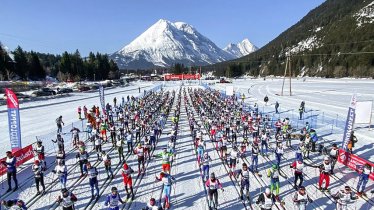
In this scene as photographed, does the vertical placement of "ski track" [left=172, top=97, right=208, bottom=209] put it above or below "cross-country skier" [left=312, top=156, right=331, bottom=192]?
below

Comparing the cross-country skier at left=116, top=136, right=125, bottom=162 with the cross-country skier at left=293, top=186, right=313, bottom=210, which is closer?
the cross-country skier at left=293, top=186, right=313, bottom=210

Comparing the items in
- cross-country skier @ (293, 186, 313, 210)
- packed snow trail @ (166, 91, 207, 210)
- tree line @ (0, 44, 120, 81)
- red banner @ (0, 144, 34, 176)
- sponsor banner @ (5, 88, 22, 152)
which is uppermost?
tree line @ (0, 44, 120, 81)

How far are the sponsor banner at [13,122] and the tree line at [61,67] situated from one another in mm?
76330

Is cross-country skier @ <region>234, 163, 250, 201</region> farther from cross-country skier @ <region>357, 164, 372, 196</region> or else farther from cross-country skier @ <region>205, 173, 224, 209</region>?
cross-country skier @ <region>357, 164, 372, 196</region>

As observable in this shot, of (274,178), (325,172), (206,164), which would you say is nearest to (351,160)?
(325,172)

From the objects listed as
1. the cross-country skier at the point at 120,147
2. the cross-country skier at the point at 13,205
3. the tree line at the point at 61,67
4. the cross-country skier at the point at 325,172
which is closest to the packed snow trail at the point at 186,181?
the cross-country skier at the point at 120,147

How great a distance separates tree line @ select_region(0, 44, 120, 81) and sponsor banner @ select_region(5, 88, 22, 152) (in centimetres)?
7633

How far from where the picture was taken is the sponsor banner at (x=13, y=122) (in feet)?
63.6

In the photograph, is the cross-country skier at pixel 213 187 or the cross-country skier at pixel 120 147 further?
the cross-country skier at pixel 120 147

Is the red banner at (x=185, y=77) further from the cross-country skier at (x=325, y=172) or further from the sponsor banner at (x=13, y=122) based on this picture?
the cross-country skier at (x=325, y=172)

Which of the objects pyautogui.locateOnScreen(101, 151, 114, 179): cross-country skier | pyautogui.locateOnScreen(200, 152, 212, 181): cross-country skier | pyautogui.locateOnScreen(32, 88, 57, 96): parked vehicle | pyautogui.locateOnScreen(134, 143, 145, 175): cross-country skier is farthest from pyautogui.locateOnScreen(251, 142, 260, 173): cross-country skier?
pyautogui.locateOnScreen(32, 88, 57, 96): parked vehicle

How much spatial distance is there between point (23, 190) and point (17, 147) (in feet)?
17.3

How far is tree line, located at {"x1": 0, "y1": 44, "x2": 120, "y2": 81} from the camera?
3625 inches

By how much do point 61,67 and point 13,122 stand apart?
102m
